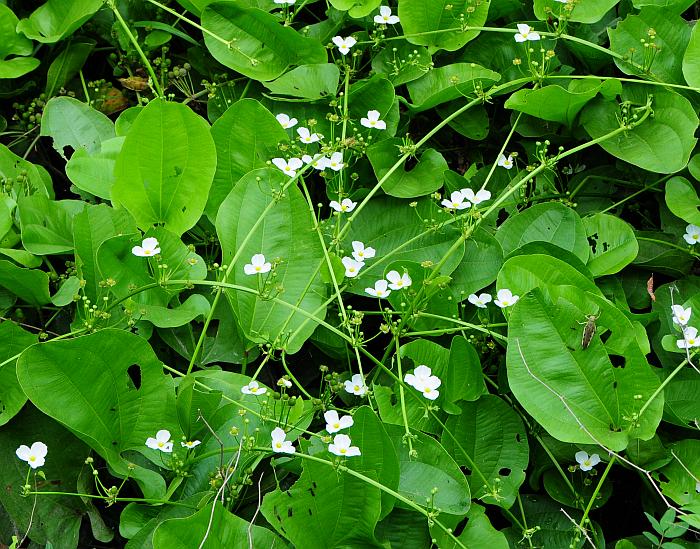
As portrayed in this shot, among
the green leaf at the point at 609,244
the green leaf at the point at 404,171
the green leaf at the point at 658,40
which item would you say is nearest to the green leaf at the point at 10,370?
the green leaf at the point at 404,171

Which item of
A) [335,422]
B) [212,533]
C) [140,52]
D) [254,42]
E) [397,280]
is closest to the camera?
[212,533]

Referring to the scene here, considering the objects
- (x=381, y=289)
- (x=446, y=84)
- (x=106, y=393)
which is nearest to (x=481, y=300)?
(x=381, y=289)

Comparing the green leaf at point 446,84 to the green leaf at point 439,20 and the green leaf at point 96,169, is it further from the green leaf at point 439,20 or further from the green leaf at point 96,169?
the green leaf at point 96,169

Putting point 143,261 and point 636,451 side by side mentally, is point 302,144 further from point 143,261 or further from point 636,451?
Result: point 636,451

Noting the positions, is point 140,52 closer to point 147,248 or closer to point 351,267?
point 147,248

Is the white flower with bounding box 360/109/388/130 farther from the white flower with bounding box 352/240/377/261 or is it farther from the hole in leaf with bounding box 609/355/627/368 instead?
the hole in leaf with bounding box 609/355/627/368

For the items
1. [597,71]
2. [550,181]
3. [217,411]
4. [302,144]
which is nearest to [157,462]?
[217,411]
